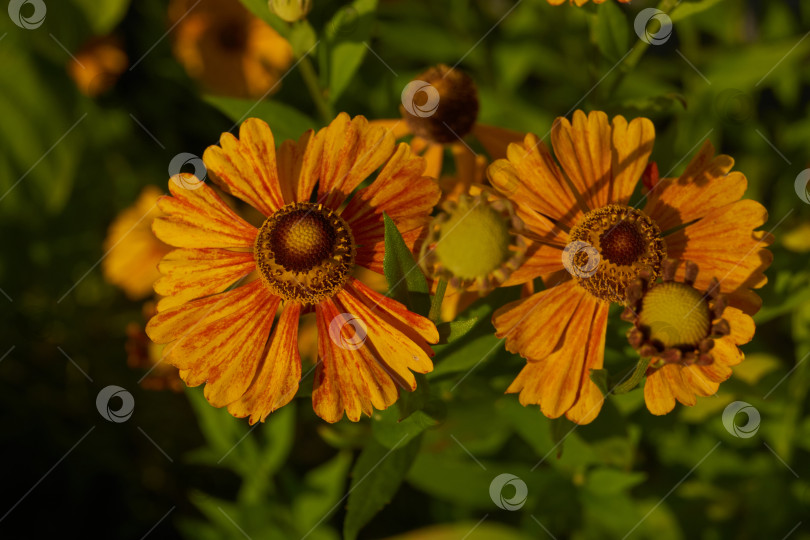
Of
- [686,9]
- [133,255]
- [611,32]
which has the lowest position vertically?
[133,255]

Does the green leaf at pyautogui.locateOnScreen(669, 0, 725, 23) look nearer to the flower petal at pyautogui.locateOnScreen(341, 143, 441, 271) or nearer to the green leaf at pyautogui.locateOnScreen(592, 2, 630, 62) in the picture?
the green leaf at pyautogui.locateOnScreen(592, 2, 630, 62)

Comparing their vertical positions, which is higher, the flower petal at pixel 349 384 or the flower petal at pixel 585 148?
the flower petal at pixel 585 148

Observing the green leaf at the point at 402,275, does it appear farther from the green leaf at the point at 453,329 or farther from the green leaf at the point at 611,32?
the green leaf at the point at 611,32

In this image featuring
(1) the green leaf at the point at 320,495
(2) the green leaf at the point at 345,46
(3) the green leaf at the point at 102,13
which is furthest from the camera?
(3) the green leaf at the point at 102,13

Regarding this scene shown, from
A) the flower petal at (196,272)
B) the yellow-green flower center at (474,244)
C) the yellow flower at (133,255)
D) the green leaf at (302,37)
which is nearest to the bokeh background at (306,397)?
the green leaf at (302,37)

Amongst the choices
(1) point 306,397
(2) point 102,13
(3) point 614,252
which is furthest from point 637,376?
(2) point 102,13

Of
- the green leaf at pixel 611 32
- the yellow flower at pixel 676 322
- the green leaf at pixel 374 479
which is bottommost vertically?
the green leaf at pixel 374 479

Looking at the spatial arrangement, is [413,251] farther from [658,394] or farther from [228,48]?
[228,48]
